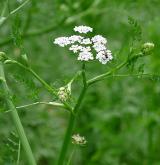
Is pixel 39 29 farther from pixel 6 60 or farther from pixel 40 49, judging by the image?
pixel 6 60

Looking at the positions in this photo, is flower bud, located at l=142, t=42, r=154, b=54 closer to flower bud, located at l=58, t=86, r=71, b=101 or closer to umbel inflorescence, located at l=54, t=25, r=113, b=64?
umbel inflorescence, located at l=54, t=25, r=113, b=64

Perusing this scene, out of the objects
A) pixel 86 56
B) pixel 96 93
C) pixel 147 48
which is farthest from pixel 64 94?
pixel 96 93

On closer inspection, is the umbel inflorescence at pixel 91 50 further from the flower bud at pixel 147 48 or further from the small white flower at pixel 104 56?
the flower bud at pixel 147 48

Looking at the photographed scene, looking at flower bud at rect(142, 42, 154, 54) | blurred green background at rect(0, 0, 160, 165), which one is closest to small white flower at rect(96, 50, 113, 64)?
flower bud at rect(142, 42, 154, 54)

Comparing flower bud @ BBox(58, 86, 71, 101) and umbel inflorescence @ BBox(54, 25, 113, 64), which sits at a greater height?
umbel inflorescence @ BBox(54, 25, 113, 64)

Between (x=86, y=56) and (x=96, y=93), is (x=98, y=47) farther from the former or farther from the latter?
(x=96, y=93)
